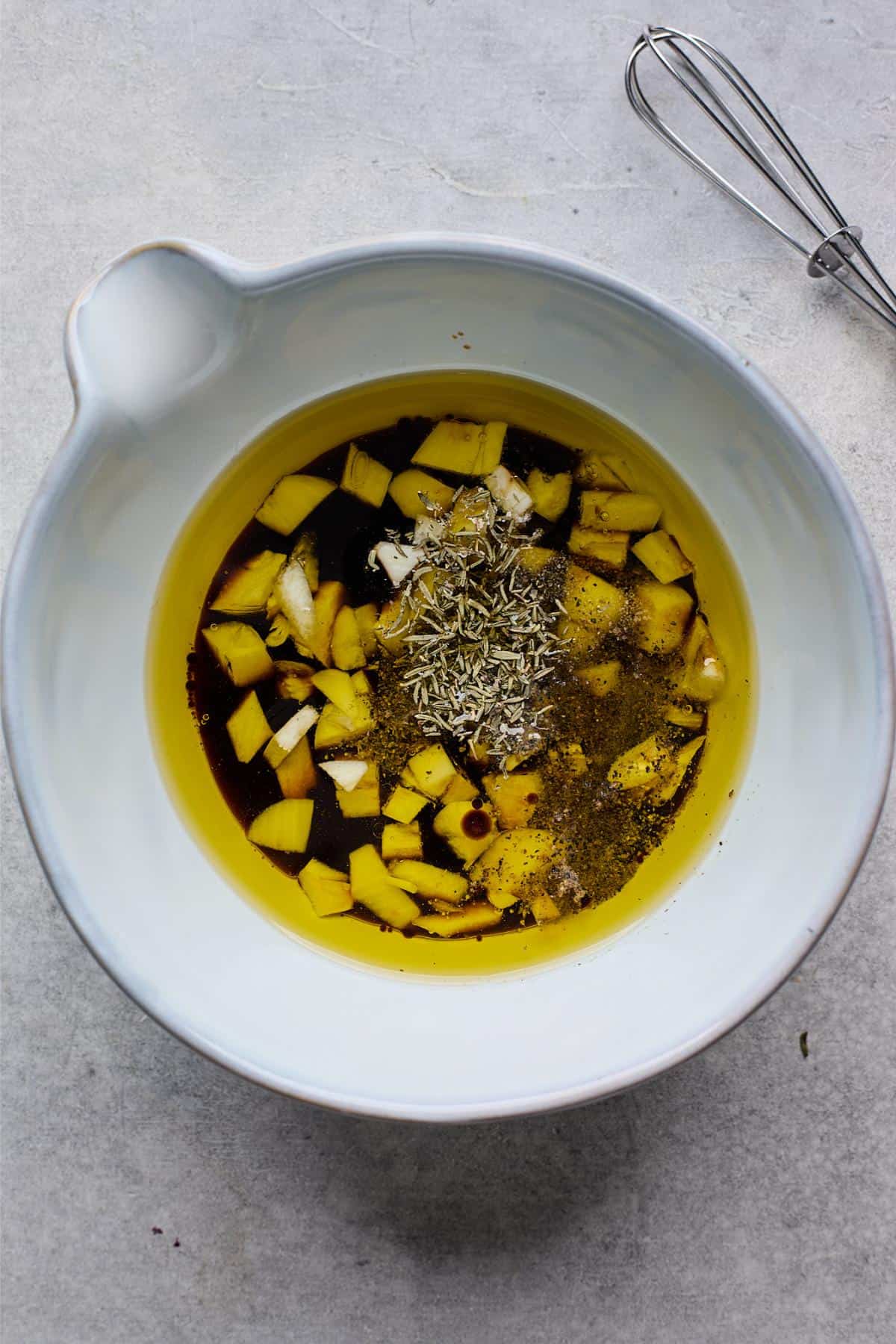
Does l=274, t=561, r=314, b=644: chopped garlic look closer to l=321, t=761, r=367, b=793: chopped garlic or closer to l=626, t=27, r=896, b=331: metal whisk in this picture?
l=321, t=761, r=367, b=793: chopped garlic

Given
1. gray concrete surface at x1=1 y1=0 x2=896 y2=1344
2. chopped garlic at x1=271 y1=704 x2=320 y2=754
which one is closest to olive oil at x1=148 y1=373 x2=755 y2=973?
chopped garlic at x1=271 y1=704 x2=320 y2=754

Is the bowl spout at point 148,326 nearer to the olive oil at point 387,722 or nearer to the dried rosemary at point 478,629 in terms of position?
the olive oil at point 387,722

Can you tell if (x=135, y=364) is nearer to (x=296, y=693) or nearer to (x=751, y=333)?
(x=296, y=693)

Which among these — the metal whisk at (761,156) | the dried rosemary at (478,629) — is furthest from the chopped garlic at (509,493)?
the metal whisk at (761,156)

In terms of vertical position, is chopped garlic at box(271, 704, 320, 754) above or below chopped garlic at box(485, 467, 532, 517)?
below

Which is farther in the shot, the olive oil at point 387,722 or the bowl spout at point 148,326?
the olive oil at point 387,722

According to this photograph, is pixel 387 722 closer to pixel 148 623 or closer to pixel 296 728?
pixel 296 728
